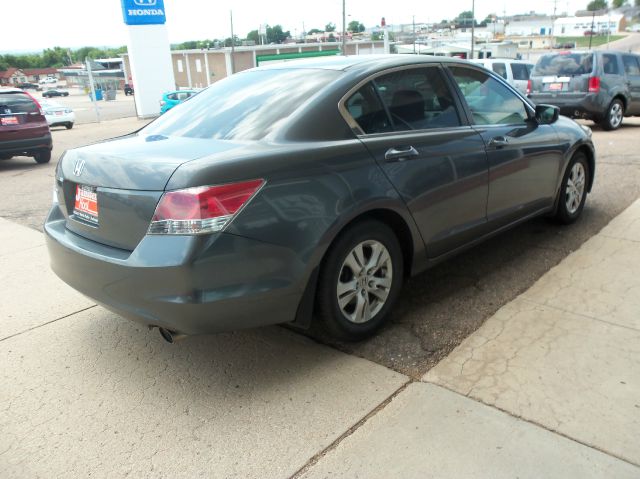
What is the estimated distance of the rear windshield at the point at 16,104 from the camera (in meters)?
10.8

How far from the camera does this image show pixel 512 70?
17047 millimetres

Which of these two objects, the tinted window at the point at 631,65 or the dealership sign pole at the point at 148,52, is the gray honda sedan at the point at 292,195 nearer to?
the tinted window at the point at 631,65

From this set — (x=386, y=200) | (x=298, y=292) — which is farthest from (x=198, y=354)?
(x=386, y=200)

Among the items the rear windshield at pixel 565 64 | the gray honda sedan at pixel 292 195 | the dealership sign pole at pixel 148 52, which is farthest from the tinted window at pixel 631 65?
the dealership sign pole at pixel 148 52

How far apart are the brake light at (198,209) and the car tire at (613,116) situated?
12.0 m

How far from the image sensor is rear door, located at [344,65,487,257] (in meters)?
3.35

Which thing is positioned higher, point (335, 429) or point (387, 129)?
point (387, 129)

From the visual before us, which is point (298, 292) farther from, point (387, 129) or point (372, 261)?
point (387, 129)

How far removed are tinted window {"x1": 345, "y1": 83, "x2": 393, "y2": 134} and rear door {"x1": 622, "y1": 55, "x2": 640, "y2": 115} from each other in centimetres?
1175

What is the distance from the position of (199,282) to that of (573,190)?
4.05 meters

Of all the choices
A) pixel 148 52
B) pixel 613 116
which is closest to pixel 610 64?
pixel 613 116

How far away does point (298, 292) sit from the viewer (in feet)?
9.52

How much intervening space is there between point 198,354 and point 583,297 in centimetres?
263

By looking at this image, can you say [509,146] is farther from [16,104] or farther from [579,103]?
[16,104]
